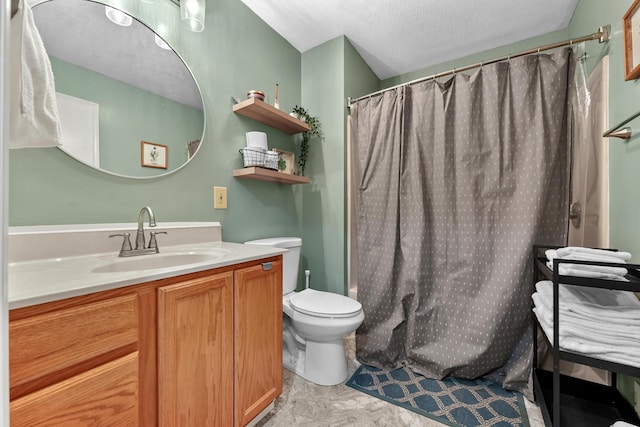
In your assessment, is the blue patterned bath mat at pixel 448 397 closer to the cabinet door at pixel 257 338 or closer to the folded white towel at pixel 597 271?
the cabinet door at pixel 257 338

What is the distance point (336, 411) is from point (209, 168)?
4.98ft

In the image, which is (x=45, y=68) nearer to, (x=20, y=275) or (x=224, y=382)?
(x=20, y=275)

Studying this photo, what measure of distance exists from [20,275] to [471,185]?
205cm

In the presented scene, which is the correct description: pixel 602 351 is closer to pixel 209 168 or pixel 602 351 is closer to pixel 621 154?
pixel 621 154

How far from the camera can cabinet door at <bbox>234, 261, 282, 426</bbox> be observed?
105 centimetres

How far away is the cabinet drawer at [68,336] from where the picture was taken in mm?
548

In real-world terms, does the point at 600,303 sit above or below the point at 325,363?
above

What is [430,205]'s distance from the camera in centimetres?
175

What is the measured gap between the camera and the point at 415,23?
1865mm

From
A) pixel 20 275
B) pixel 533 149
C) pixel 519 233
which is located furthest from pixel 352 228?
pixel 20 275

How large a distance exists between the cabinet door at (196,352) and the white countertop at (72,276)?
61mm

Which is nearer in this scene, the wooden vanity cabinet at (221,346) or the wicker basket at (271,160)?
the wooden vanity cabinet at (221,346)

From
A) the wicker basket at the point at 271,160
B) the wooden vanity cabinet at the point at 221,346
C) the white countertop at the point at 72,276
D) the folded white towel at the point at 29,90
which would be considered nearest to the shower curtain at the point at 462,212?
the wicker basket at the point at 271,160

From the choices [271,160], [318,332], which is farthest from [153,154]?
[318,332]
